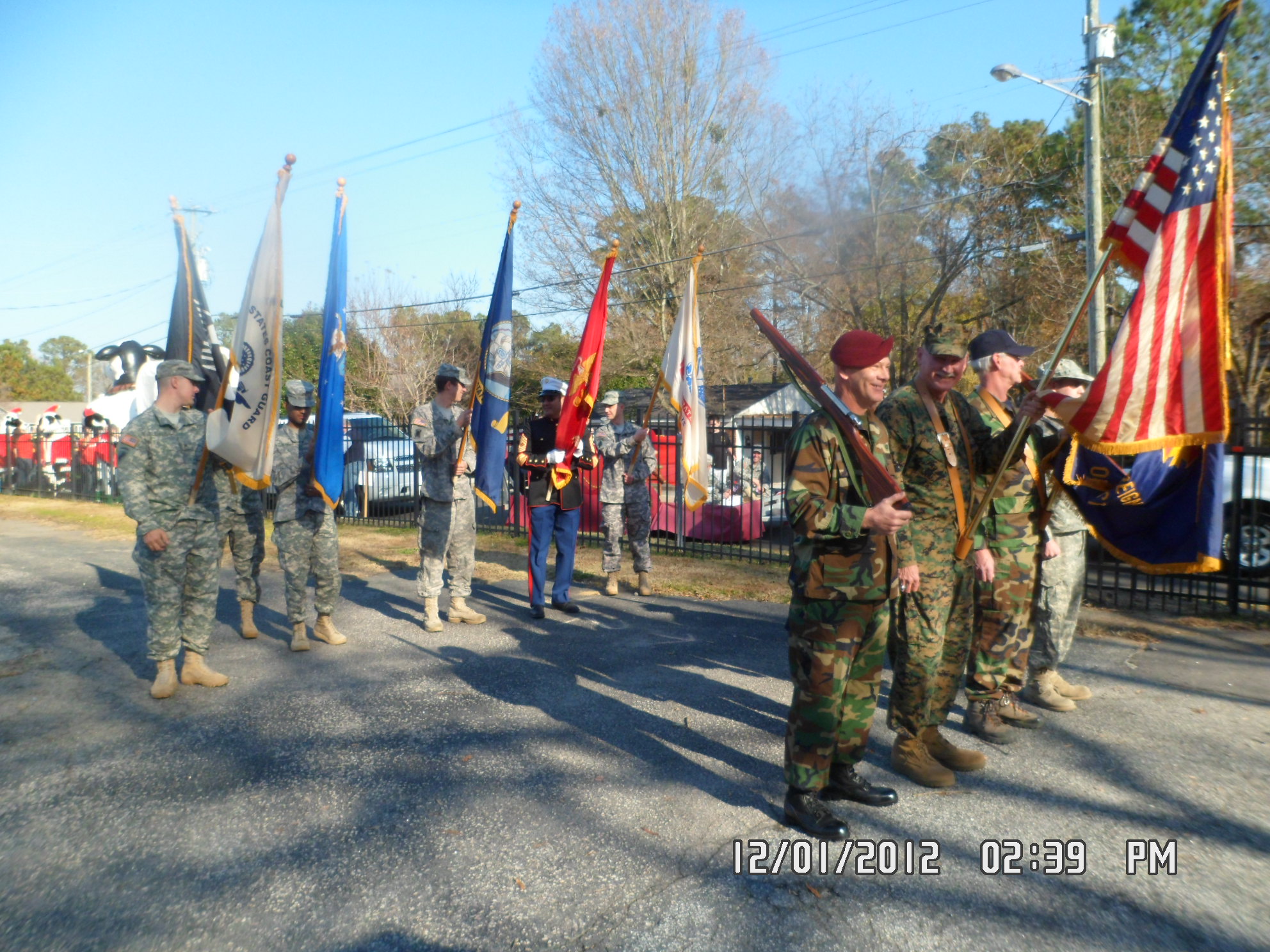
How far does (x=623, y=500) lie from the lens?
28.1 ft

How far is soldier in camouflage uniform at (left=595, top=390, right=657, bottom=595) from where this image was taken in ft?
27.5

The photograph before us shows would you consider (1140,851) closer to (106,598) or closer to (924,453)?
(924,453)

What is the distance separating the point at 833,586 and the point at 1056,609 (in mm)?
2190

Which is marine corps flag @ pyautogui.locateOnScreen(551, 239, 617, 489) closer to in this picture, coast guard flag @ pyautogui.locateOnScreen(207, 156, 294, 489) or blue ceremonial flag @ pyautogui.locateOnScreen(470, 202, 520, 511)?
blue ceremonial flag @ pyautogui.locateOnScreen(470, 202, 520, 511)

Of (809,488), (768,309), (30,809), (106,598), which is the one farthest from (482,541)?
(768,309)

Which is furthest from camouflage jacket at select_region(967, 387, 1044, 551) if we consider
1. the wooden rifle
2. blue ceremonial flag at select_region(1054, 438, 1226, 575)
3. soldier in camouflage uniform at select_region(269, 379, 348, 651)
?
soldier in camouflage uniform at select_region(269, 379, 348, 651)

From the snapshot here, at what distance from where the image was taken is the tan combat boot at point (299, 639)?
6215mm

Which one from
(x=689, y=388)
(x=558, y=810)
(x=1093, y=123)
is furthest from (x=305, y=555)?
(x=1093, y=123)

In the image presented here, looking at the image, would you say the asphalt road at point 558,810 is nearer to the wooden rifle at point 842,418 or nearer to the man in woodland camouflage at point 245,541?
the man in woodland camouflage at point 245,541

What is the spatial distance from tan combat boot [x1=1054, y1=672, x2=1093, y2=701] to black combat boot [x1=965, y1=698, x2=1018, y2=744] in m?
0.77

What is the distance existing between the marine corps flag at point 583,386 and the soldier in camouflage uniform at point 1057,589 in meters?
3.54

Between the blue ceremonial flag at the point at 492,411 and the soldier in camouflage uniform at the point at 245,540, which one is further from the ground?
the blue ceremonial flag at the point at 492,411

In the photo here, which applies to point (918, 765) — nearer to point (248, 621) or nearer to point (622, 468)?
point (622, 468)

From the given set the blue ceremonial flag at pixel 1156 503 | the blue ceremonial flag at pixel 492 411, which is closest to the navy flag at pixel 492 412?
the blue ceremonial flag at pixel 492 411
